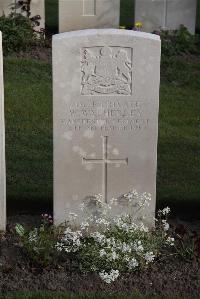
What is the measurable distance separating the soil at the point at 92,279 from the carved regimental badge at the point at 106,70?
4.83 ft

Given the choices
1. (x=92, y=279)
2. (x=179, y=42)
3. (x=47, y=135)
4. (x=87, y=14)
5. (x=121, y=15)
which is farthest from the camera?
(x=121, y=15)

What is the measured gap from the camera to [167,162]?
8602 millimetres

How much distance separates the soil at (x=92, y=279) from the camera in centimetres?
569

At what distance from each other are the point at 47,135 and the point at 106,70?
342cm

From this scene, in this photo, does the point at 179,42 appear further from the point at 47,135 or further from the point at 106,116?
the point at 106,116

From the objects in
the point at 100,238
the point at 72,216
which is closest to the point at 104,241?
the point at 100,238

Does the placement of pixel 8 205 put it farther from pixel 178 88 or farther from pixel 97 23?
pixel 97 23

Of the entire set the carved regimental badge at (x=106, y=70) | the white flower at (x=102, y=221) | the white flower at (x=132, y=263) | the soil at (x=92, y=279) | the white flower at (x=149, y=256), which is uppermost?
the carved regimental badge at (x=106, y=70)

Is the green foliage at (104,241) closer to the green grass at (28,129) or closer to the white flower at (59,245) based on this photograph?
the white flower at (59,245)

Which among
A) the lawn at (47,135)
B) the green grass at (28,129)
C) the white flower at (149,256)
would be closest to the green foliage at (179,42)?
the lawn at (47,135)

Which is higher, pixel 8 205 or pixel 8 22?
pixel 8 22

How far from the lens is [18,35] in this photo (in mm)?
12531

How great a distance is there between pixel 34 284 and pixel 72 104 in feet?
5.02

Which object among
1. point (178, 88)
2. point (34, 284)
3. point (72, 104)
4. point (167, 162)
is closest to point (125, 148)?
point (72, 104)
